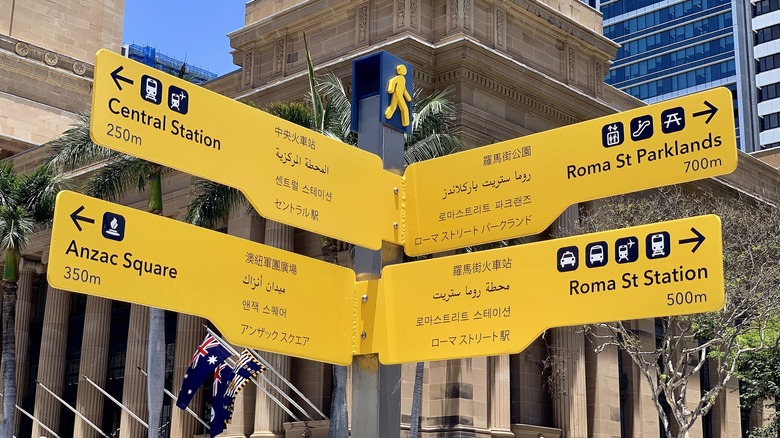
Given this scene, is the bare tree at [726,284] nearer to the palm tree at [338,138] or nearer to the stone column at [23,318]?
the palm tree at [338,138]

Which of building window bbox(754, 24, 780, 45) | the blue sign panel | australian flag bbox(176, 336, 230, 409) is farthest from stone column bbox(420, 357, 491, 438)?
building window bbox(754, 24, 780, 45)

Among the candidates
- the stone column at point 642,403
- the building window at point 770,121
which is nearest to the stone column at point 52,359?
the stone column at point 642,403

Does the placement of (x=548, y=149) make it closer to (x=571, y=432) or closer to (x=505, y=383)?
(x=505, y=383)

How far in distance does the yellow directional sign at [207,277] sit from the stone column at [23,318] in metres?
47.7

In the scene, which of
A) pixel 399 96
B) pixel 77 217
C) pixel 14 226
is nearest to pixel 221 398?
pixel 14 226

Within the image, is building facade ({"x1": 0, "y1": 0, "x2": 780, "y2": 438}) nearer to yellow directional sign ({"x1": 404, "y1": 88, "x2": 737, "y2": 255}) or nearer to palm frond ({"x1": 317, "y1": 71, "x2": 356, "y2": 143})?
palm frond ({"x1": 317, "y1": 71, "x2": 356, "y2": 143})

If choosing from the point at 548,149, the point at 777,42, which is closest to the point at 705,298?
the point at 548,149

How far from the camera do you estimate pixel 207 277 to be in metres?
6.37

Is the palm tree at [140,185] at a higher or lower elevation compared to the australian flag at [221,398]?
higher

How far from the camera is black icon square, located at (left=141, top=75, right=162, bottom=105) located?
248 inches

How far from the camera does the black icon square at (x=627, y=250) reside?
630 cm

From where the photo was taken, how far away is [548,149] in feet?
23.5

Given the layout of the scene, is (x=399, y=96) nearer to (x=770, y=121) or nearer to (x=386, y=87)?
(x=386, y=87)

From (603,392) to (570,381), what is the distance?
2.38m
